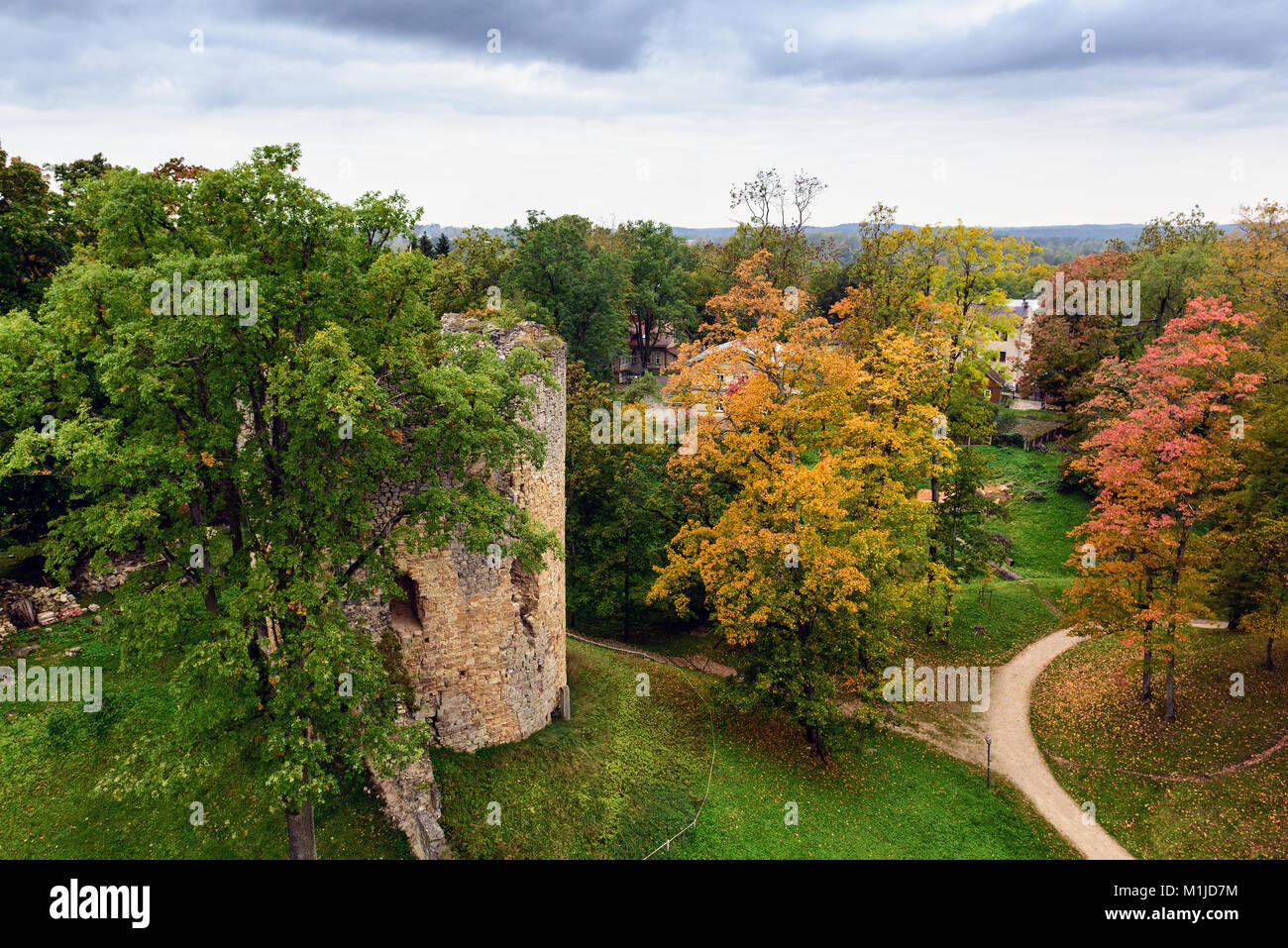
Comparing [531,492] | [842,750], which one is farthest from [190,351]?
[842,750]

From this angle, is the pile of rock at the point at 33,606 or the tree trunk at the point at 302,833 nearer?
the tree trunk at the point at 302,833

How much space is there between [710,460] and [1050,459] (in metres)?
36.1

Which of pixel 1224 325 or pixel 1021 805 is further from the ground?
pixel 1224 325

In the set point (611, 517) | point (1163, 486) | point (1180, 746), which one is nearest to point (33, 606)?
point (611, 517)

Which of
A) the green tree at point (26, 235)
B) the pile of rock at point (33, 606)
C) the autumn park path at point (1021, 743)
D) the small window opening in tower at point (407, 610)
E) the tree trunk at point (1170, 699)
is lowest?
the autumn park path at point (1021, 743)

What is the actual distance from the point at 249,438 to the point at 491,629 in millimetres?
7978

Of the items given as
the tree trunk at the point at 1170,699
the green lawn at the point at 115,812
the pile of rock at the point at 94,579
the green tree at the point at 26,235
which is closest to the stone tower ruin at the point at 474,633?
the green lawn at the point at 115,812

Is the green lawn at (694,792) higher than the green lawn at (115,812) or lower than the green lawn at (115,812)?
lower

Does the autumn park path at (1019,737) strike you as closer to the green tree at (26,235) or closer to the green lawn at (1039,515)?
the green lawn at (1039,515)

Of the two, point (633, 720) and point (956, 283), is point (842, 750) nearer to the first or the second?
point (633, 720)

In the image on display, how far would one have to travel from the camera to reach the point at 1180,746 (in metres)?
23.9

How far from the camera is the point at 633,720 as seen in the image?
22781 mm

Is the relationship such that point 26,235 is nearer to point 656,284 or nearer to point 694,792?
point 694,792

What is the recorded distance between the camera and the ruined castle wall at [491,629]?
18.1 metres
